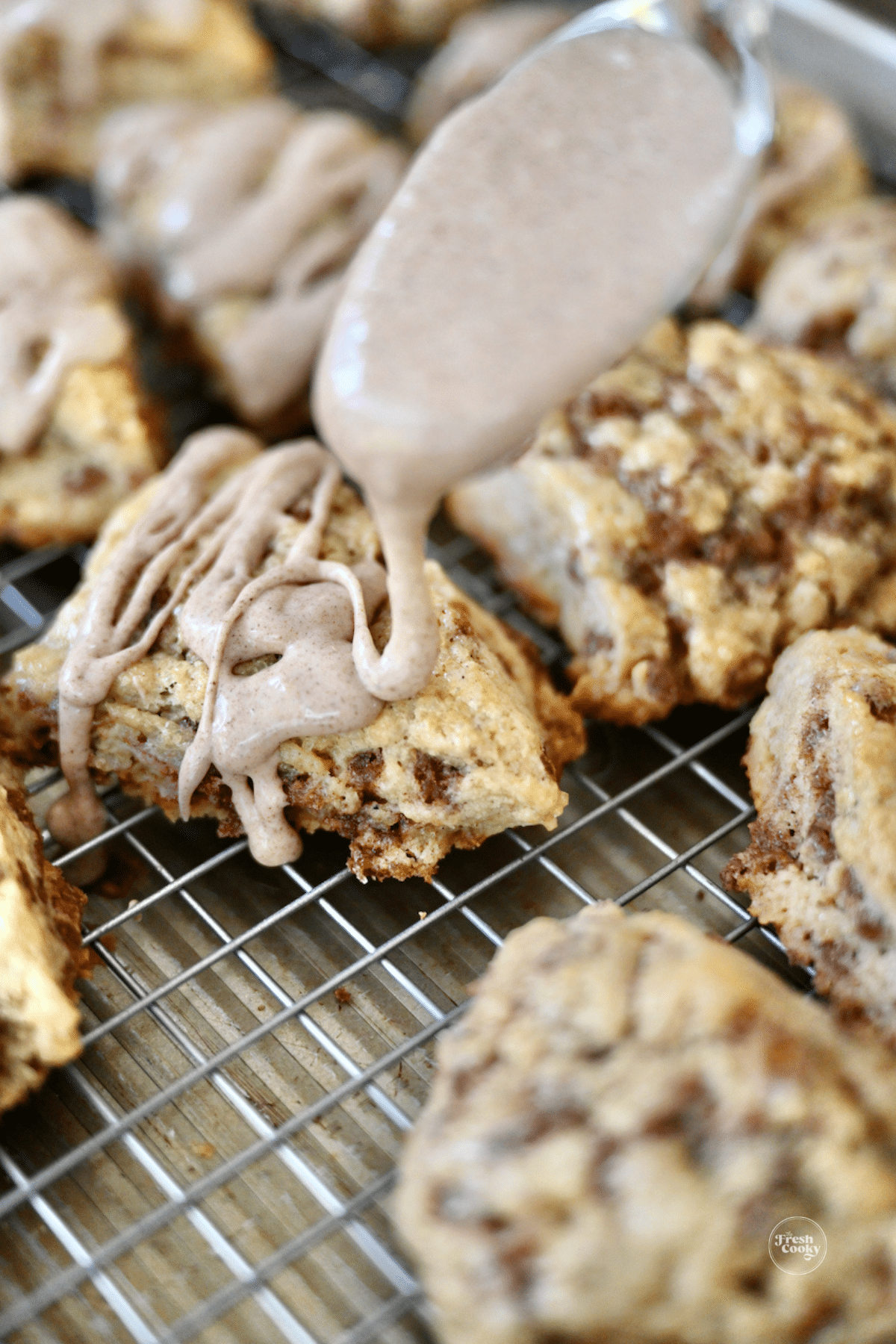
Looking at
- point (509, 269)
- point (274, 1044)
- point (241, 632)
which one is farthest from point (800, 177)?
point (274, 1044)

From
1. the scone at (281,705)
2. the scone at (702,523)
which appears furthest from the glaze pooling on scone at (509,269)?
the scone at (702,523)

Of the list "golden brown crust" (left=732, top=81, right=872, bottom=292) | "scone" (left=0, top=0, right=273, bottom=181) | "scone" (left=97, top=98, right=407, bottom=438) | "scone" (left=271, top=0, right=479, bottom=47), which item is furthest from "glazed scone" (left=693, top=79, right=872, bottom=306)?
"scone" (left=0, top=0, right=273, bottom=181)

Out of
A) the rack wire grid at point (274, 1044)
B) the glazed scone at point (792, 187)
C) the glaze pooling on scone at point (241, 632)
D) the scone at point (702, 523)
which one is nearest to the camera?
the rack wire grid at point (274, 1044)

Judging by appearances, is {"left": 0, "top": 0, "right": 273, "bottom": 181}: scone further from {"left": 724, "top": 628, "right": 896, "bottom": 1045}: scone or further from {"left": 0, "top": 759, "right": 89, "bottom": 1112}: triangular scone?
{"left": 724, "top": 628, "right": 896, "bottom": 1045}: scone

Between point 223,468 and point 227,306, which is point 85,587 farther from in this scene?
point 227,306

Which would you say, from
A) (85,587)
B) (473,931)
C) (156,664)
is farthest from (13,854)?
(473,931)

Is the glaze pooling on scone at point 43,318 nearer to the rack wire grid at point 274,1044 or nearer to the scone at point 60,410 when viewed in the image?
the scone at point 60,410

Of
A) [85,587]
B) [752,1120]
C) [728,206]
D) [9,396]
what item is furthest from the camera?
[9,396]

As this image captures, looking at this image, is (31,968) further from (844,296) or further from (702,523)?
(844,296)
